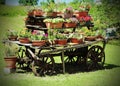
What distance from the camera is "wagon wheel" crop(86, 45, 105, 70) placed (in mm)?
6129

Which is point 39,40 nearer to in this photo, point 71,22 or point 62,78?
point 62,78

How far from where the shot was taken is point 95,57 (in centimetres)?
618

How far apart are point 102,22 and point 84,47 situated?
1.67 feet

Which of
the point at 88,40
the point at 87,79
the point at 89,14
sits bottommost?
the point at 87,79

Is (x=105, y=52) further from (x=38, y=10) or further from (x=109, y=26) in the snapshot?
(x=38, y=10)

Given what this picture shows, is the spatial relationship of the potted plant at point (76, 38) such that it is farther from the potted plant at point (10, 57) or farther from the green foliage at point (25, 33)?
the potted plant at point (10, 57)

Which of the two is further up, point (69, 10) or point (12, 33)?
point (69, 10)

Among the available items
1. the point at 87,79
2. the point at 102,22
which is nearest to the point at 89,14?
the point at 102,22

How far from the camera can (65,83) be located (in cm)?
512

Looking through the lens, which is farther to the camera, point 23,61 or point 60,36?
point 23,61

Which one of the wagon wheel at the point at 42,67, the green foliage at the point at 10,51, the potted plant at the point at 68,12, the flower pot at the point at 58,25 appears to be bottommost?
the wagon wheel at the point at 42,67

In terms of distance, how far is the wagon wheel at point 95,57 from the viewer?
6.13 metres

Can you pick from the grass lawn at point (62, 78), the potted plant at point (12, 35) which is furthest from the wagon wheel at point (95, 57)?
the potted plant at point (12, 35)

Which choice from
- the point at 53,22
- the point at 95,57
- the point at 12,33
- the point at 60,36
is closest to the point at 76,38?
the point at 60,36
